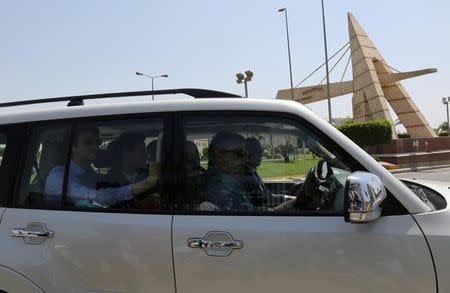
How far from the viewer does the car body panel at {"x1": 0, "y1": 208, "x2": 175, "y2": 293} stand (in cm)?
257

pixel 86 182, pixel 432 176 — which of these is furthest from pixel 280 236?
pixel 432 176

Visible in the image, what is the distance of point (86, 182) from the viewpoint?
9.52 feet

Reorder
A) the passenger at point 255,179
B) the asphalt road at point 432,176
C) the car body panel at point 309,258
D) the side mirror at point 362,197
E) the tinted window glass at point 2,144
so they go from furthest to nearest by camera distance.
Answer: the asphalt road at point 432,176 < the tinted window glass at point 2,144 < the passenger at point 255,179 < the car body panel at point 309,258 < the side mirror at point 362,197

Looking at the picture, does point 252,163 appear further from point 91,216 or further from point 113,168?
point 91,216

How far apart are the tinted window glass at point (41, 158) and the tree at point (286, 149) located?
4.01 feet

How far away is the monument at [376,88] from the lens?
137 ft

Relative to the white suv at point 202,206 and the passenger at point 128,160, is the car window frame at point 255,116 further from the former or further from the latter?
the passenger at point 128,160

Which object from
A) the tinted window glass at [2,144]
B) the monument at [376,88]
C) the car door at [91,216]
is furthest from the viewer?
the monument at [376,88]

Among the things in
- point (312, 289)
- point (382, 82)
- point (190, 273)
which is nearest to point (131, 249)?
point (190, 273)

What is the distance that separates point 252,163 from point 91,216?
95 centimetres

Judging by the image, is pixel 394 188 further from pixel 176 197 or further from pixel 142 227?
pixel 142 227

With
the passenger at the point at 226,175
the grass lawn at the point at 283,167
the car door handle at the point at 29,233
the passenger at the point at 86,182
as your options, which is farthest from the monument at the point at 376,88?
the car door handle at the point at 29,233

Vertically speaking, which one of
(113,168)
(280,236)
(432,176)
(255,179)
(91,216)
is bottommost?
(432,176)

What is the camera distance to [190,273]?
2521 mm
